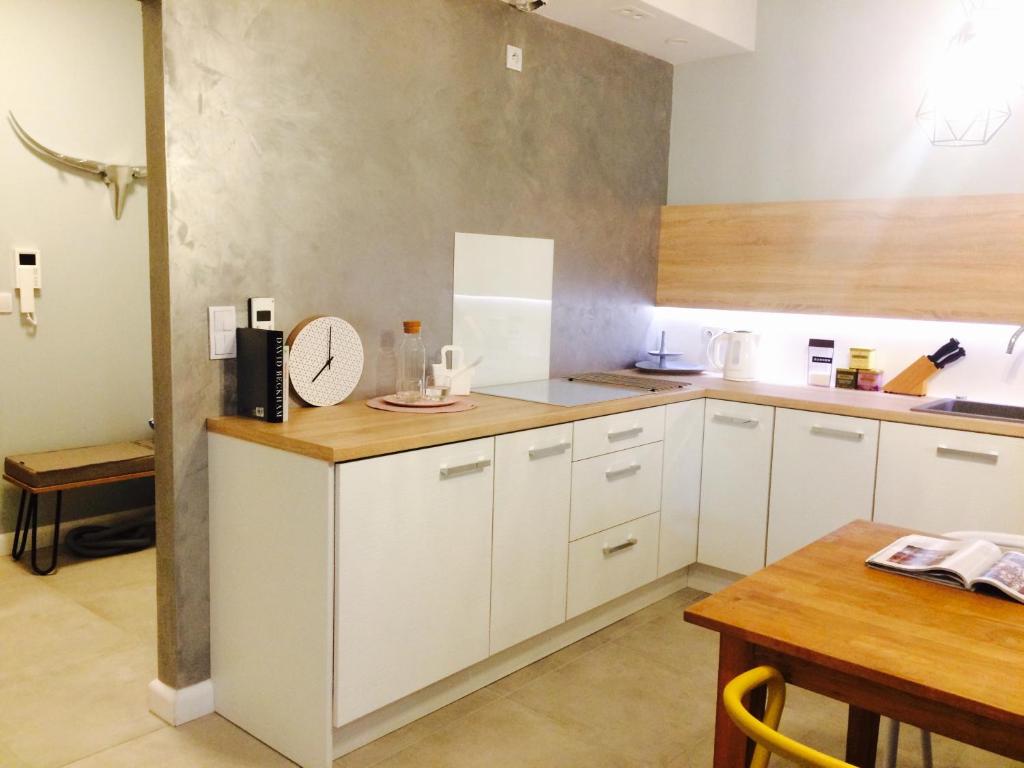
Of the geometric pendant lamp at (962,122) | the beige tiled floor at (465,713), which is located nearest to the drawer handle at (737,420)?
the beige tiled floor at (465,713)

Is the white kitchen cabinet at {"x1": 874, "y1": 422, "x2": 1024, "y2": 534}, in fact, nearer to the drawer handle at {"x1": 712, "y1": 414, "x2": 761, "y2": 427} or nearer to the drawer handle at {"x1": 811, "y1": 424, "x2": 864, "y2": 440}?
the drawer handle at {"x1": 811, "y1": 424, "x2": 864, "y2": 440}

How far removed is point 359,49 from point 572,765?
2281 millimetres

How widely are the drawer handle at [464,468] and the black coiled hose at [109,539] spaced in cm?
225

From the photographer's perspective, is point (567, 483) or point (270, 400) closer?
point (270, 400)

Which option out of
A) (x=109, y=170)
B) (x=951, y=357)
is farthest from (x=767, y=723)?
(x=109, y=170)

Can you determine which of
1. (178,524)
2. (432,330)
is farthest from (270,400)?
(432,330)

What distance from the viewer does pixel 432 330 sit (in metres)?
3.19

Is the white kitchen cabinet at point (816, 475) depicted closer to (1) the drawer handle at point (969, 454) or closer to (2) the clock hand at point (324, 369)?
(1) the drawer handle at point (969, 454)

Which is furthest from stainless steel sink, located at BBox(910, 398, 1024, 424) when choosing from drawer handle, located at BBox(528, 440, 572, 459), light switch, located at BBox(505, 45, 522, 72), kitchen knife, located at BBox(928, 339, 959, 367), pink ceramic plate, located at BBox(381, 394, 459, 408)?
light switch, located at BBox(505, 45, 522, 72)

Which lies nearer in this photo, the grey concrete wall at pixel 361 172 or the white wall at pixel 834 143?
the grey concrete wall at pixel 361 172

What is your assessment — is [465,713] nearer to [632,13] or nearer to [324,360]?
[324,360]

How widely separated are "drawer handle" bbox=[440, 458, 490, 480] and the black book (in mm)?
485

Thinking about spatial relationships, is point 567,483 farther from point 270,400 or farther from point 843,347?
point 843,347

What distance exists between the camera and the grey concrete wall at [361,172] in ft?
8.05
